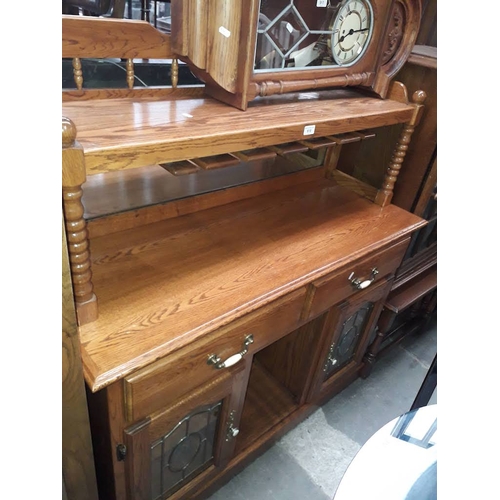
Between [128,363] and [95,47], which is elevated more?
[95,47]

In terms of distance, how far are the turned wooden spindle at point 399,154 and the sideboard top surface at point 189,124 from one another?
176 mm

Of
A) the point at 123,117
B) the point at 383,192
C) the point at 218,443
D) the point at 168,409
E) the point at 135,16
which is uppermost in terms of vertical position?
the point at 135,16

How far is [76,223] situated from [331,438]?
1379 millimetres

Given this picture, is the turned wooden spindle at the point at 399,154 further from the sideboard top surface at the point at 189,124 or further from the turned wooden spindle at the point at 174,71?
the turned wooden spindle at the point at 174,71

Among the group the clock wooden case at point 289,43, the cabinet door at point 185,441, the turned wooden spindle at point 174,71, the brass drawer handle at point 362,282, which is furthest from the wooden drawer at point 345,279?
the turned wooden spindle at point 174,71

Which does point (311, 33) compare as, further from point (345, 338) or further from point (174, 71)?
point (345, 338)

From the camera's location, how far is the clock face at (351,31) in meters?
0.99

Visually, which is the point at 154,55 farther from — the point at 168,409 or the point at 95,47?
the point at 168,409

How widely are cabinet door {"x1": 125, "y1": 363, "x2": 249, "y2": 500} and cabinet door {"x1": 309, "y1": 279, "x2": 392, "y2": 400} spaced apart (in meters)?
0.38

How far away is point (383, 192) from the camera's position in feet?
4.64

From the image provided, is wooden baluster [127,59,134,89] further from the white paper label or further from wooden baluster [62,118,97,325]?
wooden baluster [62,118,97,325]
